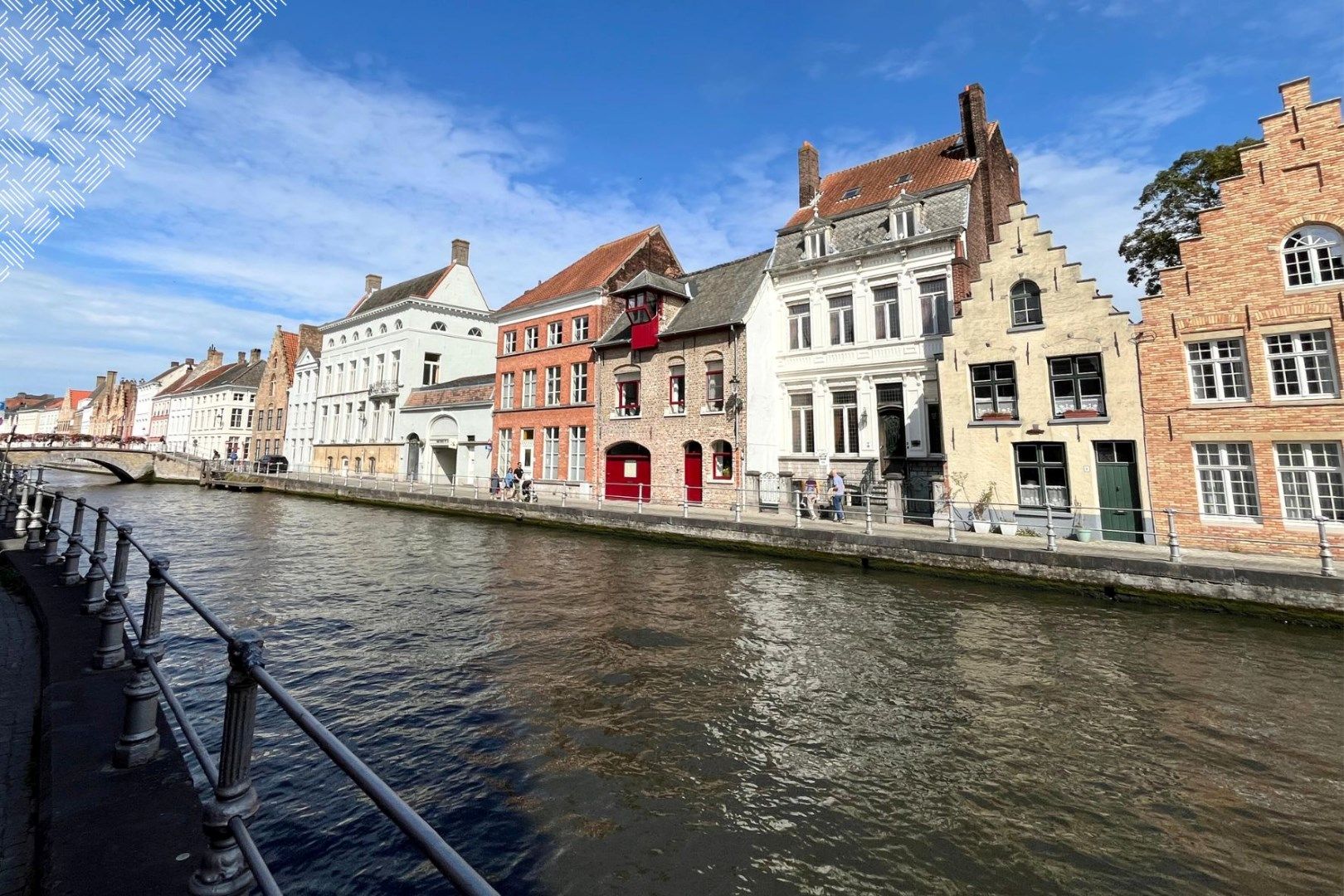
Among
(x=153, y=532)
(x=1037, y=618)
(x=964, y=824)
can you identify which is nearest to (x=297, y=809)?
(x=964, y=824)

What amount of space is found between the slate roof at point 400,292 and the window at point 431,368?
4329 mm

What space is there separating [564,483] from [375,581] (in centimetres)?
1704

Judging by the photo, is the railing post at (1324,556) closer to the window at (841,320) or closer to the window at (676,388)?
the window at (841,320)

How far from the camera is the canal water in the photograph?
166 inches

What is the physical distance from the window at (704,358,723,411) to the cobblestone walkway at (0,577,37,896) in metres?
20.3

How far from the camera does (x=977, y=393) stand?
58.9 feet

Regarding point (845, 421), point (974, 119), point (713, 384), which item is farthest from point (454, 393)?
point (974, 119)

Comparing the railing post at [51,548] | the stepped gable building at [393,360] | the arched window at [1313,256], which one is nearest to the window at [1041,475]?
the arched window at [1313,256]

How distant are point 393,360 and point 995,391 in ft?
130

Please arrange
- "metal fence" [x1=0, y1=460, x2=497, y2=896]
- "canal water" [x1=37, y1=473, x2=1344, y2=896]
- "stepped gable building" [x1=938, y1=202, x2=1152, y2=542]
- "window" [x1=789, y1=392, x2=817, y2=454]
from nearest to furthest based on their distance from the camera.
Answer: "metal fence" [x1=0, y1=460, x2=497, y2=896] → "canal water" [x1=37, y1=473, x2=1344, y2=896] → "stepped gable building" [x1=938, y1=202, x2=1152, y2=542] → "window" [x1=789, y1=392, x2=817, y2=454]

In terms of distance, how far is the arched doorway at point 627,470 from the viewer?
26.6 metres

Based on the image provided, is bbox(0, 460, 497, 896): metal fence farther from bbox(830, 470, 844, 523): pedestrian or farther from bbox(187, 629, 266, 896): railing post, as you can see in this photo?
bbox(830, 470, 844, 523): pedestrian

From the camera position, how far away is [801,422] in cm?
2348

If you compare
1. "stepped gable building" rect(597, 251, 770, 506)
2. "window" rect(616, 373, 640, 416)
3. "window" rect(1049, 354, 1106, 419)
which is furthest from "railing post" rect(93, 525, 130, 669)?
"window" rect(616, 373, 640, 416)
